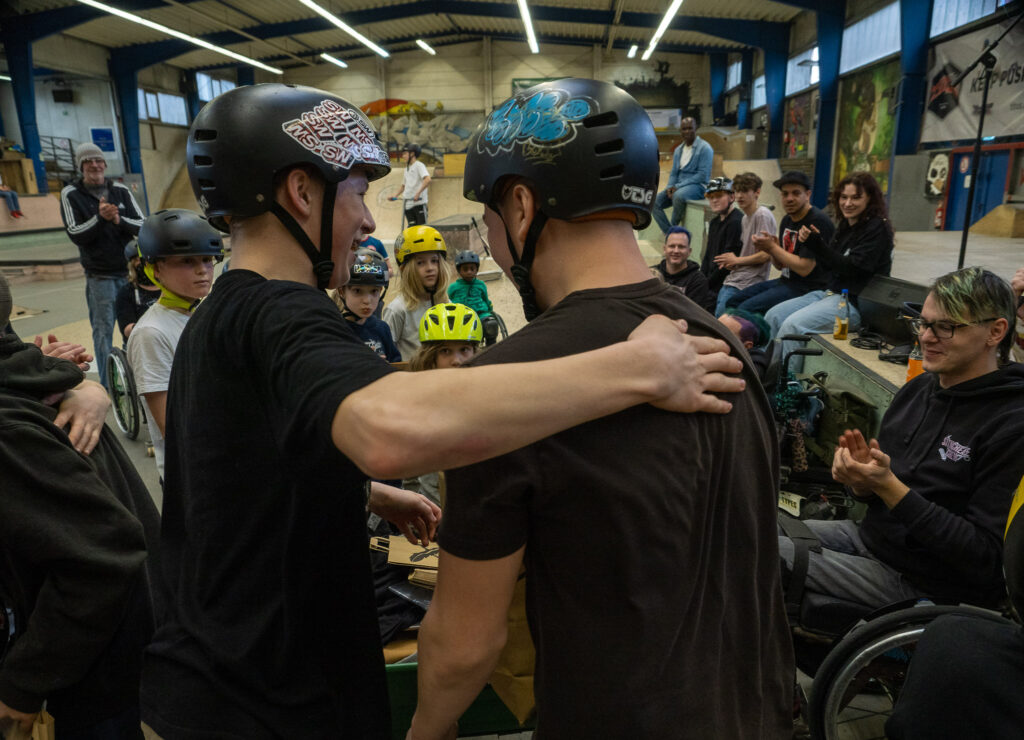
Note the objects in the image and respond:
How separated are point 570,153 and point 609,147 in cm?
8

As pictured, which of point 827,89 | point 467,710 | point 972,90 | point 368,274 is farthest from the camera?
point 827,89

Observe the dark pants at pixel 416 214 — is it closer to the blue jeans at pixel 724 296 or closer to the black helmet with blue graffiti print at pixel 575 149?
the blue jeans at pixel 724 296

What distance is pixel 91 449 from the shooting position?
1453 mm

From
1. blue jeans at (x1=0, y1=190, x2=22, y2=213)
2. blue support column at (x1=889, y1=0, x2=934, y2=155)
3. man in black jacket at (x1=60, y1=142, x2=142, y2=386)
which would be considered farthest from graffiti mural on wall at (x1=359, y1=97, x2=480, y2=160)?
man in black jacket at (x1=60, y1=142, x2=142, y2=386)

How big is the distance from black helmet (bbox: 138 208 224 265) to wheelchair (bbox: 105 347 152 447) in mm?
2187

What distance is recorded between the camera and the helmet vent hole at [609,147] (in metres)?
1.08

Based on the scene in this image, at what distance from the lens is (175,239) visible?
2.99 meters

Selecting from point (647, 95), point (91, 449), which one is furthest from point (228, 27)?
point (91, 449)

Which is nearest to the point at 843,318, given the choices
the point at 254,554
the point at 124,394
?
the point at 254,554

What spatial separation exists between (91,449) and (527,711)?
1.15 meters

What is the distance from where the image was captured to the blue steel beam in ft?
52.4

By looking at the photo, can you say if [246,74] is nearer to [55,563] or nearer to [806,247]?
[806,247]

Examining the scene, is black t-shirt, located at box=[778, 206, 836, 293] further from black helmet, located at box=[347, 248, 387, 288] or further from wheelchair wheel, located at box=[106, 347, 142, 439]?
wheelchair wheel, located at box=[106, 347, 142, 439]

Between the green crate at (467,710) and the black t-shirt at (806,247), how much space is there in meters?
5.04
